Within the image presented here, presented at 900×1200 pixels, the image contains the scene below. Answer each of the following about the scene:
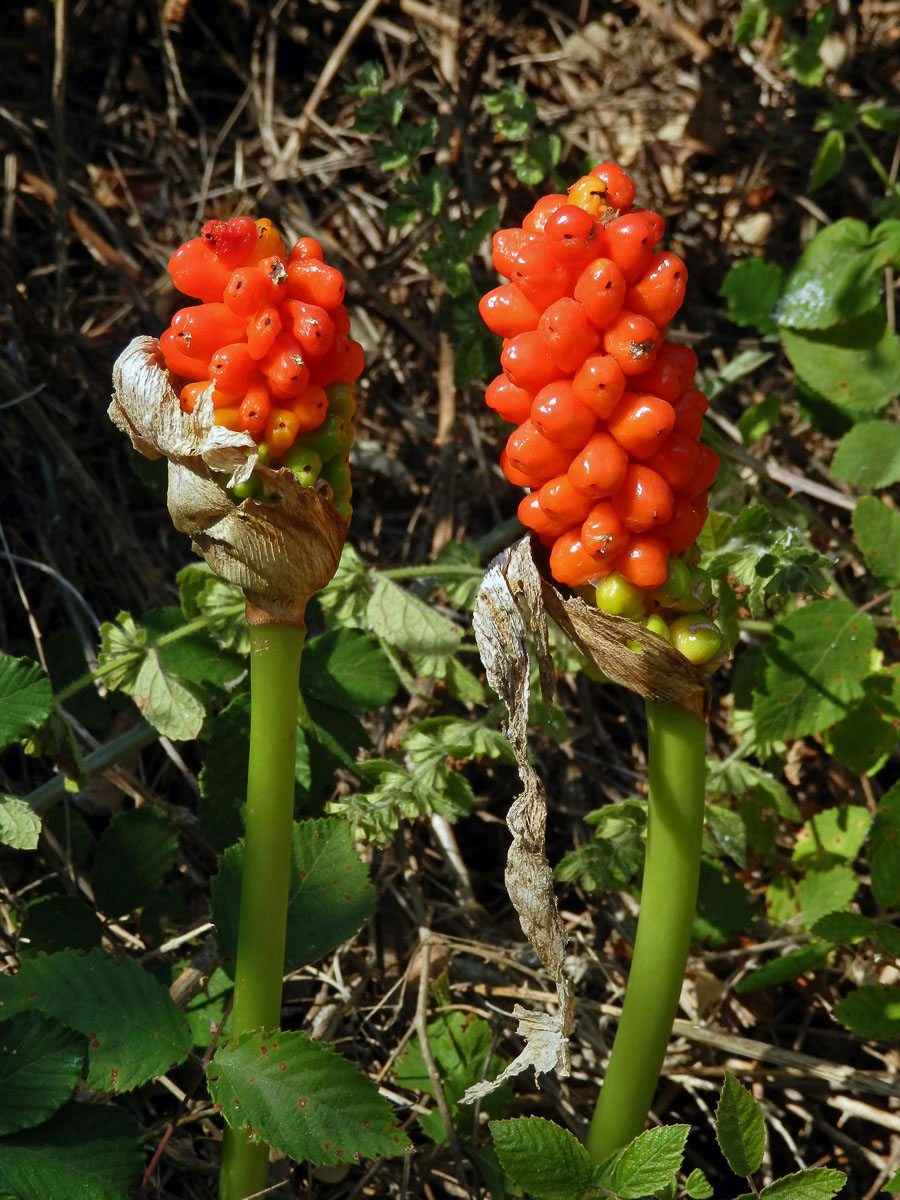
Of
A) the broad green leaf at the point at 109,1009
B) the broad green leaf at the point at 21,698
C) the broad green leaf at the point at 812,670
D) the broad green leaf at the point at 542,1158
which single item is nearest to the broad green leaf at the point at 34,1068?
the broad green leaf at the point at 109,1009

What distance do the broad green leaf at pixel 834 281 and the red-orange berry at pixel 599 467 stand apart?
1.70m

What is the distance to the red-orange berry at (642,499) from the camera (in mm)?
1907

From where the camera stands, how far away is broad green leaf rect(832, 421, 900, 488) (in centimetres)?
315

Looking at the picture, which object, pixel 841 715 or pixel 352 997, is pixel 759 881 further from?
pixel 352 997

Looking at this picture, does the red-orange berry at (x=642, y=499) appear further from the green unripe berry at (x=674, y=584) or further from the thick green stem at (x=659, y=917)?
the thick green stem at (x=659, y=917)

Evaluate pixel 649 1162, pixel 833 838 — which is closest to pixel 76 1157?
pixel 649 1162

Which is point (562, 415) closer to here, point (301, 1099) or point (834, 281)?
point (301, 1099)

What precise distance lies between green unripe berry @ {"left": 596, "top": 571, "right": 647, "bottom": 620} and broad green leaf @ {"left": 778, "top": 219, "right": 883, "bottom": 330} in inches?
66.5

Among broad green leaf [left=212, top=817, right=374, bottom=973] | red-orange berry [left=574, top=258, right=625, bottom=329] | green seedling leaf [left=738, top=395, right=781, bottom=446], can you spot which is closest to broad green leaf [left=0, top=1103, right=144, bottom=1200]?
broad green leaf [left=212, top=817, right=374, bottom=973]

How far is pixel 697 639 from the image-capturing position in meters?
2.03

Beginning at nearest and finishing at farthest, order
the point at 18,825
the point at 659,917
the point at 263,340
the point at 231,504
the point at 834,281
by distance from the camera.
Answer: the point at 263,340
the point at 231,504
the point at 659,917
the point at 18,825
the point at 834,281

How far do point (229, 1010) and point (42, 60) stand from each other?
10.3ft

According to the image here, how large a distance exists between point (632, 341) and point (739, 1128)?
1.41 meters

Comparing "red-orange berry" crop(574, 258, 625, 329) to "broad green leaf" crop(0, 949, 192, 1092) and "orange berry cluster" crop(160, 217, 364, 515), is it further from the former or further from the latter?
"broad green leaf" crop(0, 949, 192, 1092)
